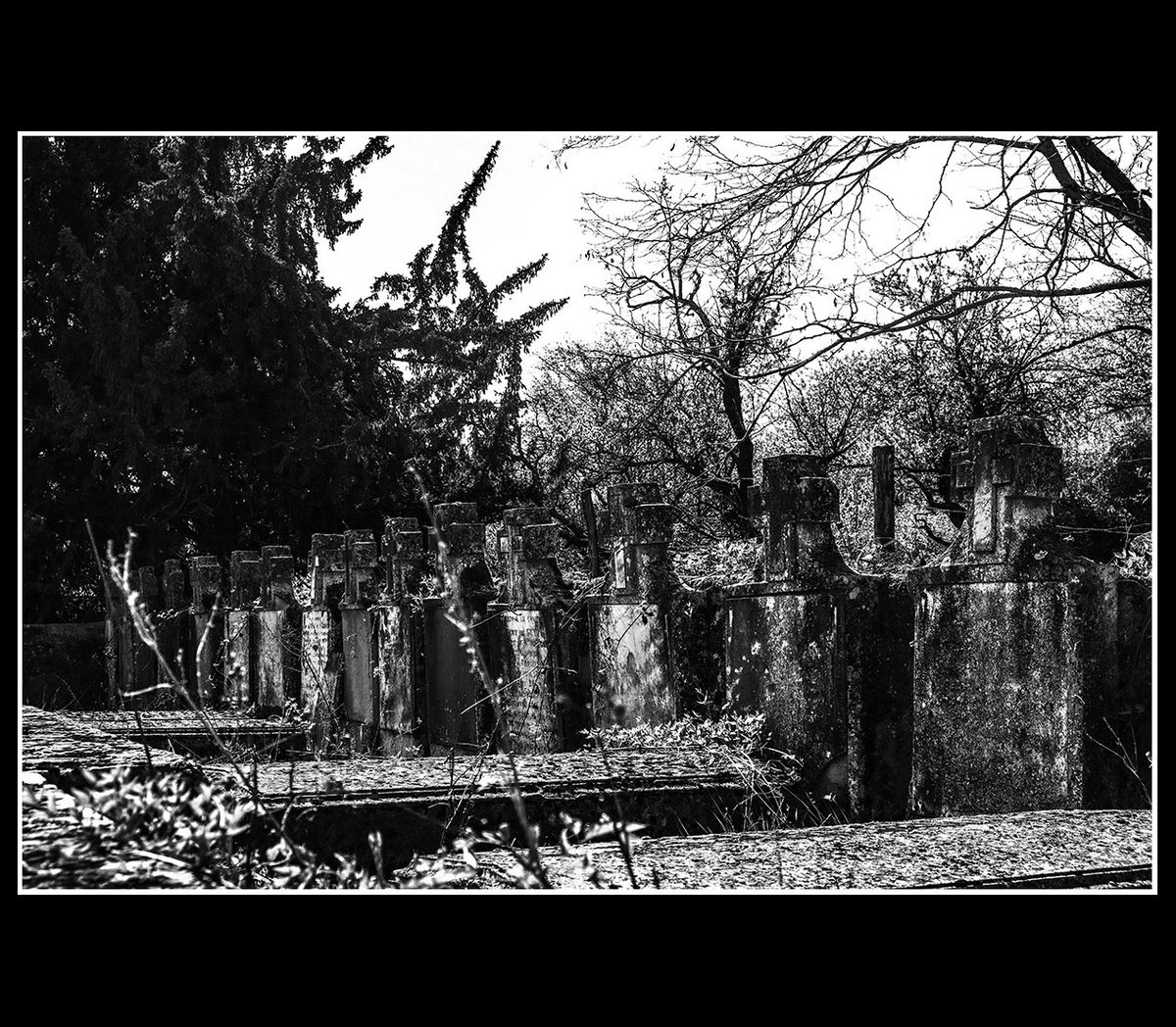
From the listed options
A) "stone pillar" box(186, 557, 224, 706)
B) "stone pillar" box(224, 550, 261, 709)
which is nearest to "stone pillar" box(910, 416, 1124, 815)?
"stone pillar" box(224, 550, 261, 709)

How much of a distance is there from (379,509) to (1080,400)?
350 inches

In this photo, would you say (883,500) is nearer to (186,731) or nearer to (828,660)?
(828,660)

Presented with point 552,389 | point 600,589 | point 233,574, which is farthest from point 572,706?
point 552,389

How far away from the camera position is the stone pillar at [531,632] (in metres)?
6.74

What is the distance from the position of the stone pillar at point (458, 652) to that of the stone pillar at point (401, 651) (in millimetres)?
85

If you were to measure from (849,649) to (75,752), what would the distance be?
10.0 ft

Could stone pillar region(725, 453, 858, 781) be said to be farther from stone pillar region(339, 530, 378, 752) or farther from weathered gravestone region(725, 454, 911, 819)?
stone pillar region(339, 530, 378, 752)

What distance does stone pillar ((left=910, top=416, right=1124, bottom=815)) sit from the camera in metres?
4.39

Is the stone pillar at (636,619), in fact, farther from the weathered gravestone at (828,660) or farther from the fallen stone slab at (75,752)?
the fallen stone slab at (75,752)

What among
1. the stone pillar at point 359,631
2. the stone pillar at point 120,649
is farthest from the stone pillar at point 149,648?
the stone pillar at point 359,631

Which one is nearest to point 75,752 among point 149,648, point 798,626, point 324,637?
point 798,626

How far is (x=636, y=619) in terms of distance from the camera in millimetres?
6117

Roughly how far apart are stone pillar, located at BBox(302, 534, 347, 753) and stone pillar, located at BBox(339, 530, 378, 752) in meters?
0.16

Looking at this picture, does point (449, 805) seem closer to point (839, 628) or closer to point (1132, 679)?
point (839, 628)
